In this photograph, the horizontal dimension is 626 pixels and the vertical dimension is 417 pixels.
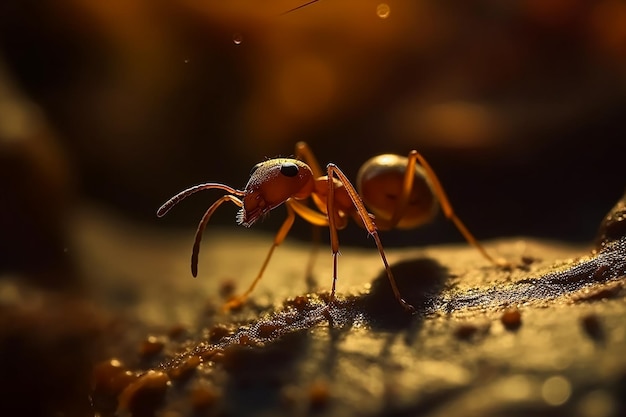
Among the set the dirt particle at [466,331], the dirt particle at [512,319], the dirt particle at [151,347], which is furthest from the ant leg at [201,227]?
the dirt particle at [512,319]

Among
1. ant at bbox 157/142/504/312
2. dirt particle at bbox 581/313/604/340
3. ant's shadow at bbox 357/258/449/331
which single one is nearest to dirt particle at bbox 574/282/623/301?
dirt particle at bbox 581/313/604/340

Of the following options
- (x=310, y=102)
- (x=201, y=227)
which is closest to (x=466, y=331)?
(x=201, y=227)

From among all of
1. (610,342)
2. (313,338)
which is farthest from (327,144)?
(610,342)

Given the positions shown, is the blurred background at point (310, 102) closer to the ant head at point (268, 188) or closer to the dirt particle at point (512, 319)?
the ant head at point (268, 188)

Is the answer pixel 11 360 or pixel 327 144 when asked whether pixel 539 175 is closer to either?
pixel 327 144

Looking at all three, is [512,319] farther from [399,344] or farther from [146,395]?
[146,395]
